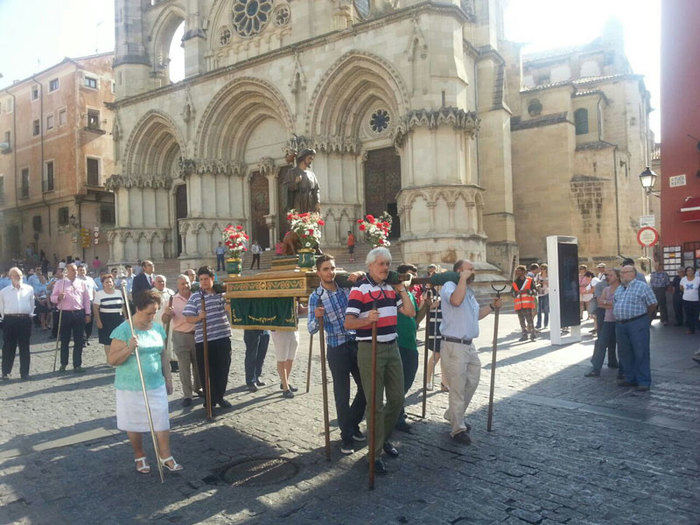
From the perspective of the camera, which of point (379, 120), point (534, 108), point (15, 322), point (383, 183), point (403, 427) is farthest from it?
point (534, 108)

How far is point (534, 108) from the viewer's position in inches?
1208

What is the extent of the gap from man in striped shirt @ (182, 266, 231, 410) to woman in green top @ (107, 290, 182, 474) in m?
2.07

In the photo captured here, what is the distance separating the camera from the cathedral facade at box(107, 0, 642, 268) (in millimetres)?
20109

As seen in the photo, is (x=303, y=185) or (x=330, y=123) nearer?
(x=303, y=185)

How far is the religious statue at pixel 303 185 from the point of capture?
8.90 meters

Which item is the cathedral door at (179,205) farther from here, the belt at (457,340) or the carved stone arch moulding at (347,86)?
the belt at (457,340)

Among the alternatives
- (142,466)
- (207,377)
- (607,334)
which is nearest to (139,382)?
(142,466)

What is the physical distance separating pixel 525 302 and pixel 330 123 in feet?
43.5

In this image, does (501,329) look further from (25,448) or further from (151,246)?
(151,246)

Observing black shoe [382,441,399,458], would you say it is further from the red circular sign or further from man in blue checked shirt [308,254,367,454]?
the red circular sign

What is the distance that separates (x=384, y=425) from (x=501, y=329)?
10.1m

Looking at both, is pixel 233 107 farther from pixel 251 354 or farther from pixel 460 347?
pixel 460 347

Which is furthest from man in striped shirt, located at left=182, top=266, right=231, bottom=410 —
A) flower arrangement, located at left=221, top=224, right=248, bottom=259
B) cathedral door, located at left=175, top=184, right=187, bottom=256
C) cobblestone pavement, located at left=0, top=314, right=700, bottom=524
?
cathedral door, located at left=175, top=184, right=187, bottom=256

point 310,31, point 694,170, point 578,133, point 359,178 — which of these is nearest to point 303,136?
point 359,178
